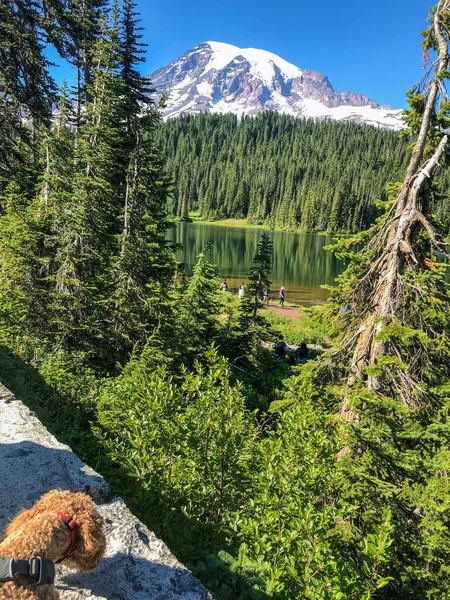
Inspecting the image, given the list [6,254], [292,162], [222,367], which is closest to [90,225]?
[6,254]

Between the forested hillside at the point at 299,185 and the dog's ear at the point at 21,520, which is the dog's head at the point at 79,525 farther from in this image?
the forested hillside at the point at 299,185

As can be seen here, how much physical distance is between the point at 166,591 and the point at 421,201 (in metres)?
6.16

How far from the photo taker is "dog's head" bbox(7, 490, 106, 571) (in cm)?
257

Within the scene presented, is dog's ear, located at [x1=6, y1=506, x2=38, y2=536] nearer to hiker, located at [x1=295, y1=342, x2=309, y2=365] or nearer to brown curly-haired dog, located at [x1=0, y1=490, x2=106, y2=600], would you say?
brown curly-haired dog, located at [x1=0, y1=490, x2=106, y2=600]

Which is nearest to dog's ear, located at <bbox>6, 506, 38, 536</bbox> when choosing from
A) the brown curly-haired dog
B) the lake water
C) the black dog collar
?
the brown curly-haired dog

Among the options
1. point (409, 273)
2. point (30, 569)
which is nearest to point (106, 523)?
point (30, 569)

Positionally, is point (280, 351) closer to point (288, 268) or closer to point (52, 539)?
point (52, 539)

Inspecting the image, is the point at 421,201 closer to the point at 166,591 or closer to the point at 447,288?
the point at 447,288

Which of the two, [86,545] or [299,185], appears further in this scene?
[299,185]

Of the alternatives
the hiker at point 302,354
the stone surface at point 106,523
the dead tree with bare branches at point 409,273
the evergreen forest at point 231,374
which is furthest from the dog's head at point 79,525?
the hiker at point 302,354

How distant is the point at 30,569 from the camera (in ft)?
7.36

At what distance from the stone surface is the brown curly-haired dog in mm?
393

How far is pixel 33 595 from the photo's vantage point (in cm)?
227

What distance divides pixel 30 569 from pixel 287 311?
101 feet
